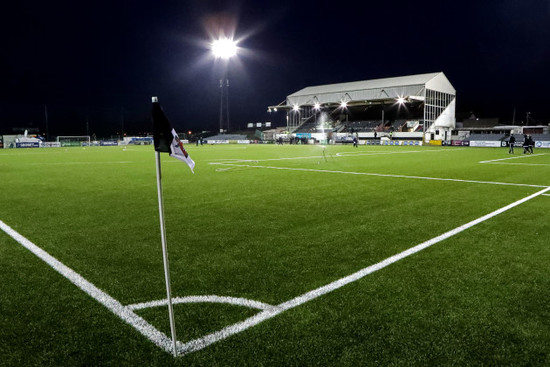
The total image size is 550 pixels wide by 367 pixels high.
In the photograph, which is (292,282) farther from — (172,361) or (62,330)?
(62,330)

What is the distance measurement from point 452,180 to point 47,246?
1184cm

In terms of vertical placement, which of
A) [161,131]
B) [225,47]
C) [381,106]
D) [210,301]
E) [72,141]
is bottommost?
[210,301]

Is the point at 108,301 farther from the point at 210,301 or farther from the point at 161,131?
the point at 161,131

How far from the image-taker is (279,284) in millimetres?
3922

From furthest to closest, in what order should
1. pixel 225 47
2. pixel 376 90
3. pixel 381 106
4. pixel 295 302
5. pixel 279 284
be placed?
pixel 381 106 < pixel 376 90 < pixel 225 47 < pixel 279 284 < pixel 295 302

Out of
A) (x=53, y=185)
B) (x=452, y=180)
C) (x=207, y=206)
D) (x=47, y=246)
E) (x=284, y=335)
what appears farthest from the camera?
(x=452, y=180)

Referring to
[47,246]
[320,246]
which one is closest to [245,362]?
[320,246]

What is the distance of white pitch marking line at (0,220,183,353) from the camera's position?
9.50 ft

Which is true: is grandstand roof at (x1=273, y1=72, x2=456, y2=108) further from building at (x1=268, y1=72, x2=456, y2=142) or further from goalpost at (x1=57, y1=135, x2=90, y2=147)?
goalpost at (x1=57, y1=135, x2=90, y2=147)

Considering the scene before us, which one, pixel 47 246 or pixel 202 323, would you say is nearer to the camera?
pixel 202 323

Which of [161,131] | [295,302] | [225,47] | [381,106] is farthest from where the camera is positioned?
[381,106]

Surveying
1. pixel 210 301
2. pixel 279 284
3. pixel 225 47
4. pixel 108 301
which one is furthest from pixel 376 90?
pixel 108 301

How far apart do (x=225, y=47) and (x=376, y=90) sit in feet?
105

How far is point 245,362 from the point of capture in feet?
8.46
